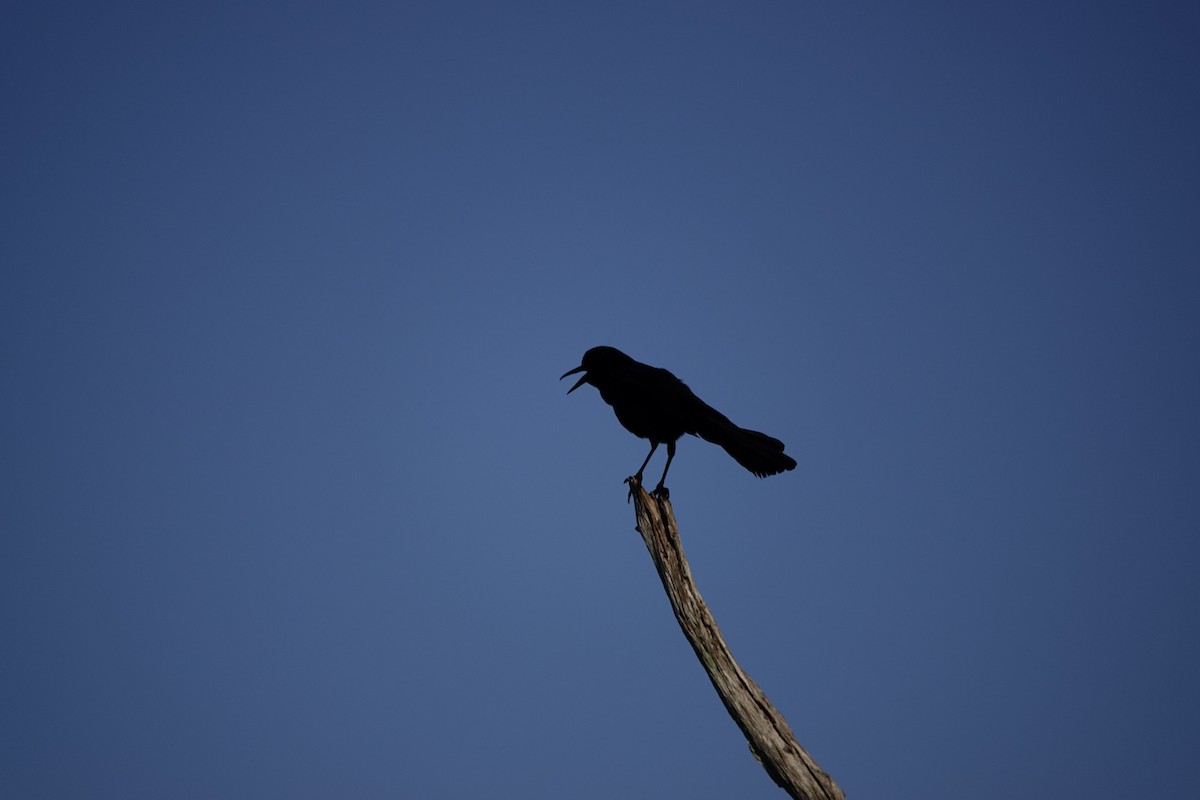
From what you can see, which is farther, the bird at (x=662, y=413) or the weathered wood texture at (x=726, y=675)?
the bird at (x=662, y=413)

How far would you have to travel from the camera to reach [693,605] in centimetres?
625

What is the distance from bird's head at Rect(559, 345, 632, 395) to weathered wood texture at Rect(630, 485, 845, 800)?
2832 mm

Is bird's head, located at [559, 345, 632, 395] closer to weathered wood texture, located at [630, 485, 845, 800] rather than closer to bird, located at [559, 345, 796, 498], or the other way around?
bird, located at [559, 345, 796, 498]

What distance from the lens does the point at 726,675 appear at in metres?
5.90

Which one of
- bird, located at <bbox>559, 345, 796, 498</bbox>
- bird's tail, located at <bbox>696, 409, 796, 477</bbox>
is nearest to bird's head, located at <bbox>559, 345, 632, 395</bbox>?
bird, located at <bbox>559, 345, 796, 498</bbox>

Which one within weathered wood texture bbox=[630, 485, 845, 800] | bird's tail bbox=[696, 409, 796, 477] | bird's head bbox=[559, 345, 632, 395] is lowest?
weathered wood texture bbox=[630, 485, 845, 800]

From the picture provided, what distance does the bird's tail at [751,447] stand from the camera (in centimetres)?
788

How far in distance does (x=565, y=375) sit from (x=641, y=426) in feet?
4.49

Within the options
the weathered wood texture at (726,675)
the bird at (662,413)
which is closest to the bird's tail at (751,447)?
the bird at (662,413)

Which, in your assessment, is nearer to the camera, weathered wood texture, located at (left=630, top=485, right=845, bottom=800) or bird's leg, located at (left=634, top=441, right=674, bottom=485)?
weathered wood texture, located at (left=630, top=485, right=845, bottom=800)

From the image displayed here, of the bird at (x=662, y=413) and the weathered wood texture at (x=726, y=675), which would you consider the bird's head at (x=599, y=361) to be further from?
the weathered wood texture at (x=726, y=675)

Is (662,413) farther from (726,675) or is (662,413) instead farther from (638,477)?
(726,675)

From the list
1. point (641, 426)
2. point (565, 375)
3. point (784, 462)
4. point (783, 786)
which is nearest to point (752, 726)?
point (783, 786)

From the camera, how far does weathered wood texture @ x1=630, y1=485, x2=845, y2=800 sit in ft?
17.9
